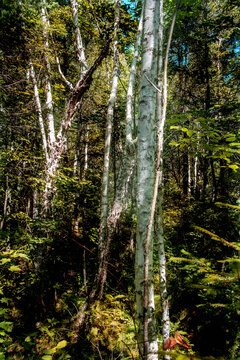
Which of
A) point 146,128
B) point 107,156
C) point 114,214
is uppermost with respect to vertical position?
point 107,156

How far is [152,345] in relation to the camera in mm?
1364

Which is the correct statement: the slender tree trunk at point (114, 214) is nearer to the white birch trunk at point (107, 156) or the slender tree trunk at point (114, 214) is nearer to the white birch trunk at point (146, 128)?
the white birch trunk at point (107, 156)

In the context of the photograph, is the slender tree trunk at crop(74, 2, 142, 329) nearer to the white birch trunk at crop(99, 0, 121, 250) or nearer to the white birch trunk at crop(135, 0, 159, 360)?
the white birch trunk at crop(99, 0, 121, 250)

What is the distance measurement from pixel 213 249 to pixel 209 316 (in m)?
1.95

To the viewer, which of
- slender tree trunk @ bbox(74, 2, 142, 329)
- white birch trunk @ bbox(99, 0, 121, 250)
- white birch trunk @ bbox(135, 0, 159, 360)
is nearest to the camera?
white birch trunk @ bbox(135, 0, 159, 360)

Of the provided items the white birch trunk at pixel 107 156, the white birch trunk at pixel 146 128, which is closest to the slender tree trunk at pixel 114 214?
the white birch trunk at pixel 107 156

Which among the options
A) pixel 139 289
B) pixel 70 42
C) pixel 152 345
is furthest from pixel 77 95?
pixel 70 42

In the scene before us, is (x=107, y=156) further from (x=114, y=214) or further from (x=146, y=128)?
(x=146, y=128)

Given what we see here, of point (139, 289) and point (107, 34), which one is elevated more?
point (107, 34)

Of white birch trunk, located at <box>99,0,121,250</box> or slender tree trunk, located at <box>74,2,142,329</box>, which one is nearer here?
slender tree trunk, located at <box>74,2,142,329</box>

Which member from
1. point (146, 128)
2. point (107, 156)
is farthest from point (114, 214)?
point (146, 128)

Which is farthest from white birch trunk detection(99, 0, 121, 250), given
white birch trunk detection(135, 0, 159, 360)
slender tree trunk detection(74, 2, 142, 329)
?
white birch trunk detection(135, 0, 159, 360)

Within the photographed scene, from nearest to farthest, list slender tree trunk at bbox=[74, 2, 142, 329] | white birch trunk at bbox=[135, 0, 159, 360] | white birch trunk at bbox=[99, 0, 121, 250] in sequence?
white birch trunk at bbox=[135, 0, 159, 360]
slender tree trunk at bbox=[74, 2, 142, 329]
white birch trunk at bbox=[99, 0, 121, 250]

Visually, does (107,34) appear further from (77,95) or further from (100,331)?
(100,331)
